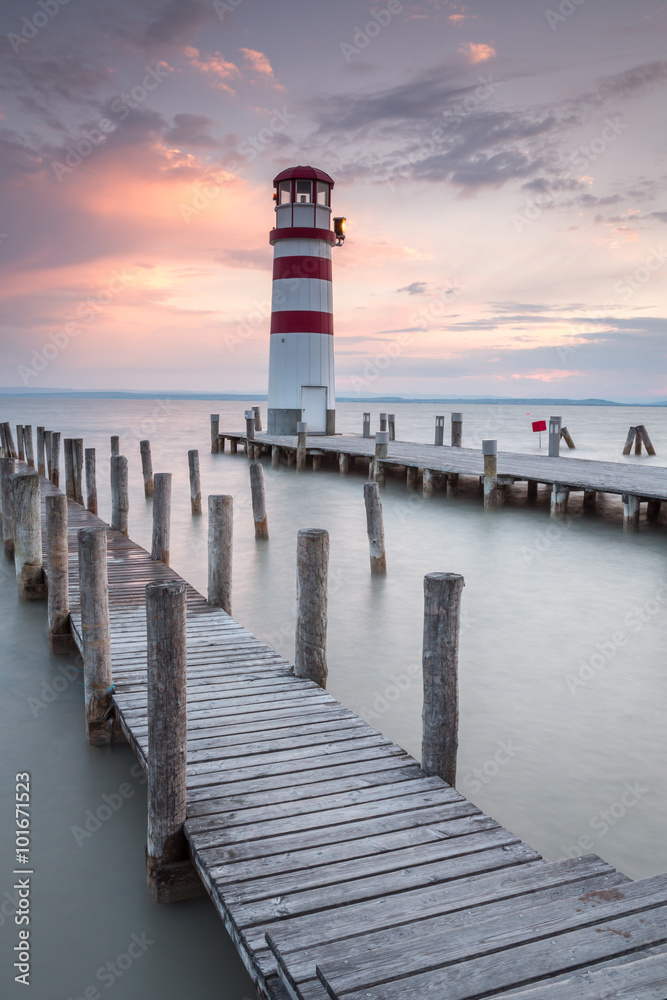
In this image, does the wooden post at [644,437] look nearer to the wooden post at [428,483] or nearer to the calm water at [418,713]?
the wooden post at [428,483]

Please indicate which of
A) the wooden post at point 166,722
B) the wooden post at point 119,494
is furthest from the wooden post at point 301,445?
the wooden post at point 166,722

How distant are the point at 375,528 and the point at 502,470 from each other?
695cm

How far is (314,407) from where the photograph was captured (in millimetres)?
24672

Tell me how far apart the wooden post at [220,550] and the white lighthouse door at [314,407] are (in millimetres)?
17197

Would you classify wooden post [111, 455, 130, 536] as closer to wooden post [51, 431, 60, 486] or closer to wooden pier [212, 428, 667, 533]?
wooden pier [212, 428, 667, 533]

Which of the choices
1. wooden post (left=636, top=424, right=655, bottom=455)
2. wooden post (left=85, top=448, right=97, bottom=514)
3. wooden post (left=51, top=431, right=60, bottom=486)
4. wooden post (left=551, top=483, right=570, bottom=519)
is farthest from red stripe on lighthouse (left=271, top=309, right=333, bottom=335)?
wooden post (left=636, top=424, right=655, bottom=455)

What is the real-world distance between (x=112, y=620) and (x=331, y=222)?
19.4 meters

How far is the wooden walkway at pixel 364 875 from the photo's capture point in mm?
2051

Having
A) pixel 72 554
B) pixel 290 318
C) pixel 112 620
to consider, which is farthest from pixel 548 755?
pixel 290 318

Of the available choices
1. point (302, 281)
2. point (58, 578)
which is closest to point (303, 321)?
point (302, 281)

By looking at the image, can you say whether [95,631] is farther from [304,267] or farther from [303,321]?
[304,267]

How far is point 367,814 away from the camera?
11.4ft

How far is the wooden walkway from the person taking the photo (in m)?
2.05

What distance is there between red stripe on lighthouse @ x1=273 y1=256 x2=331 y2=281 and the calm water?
39.7ft
